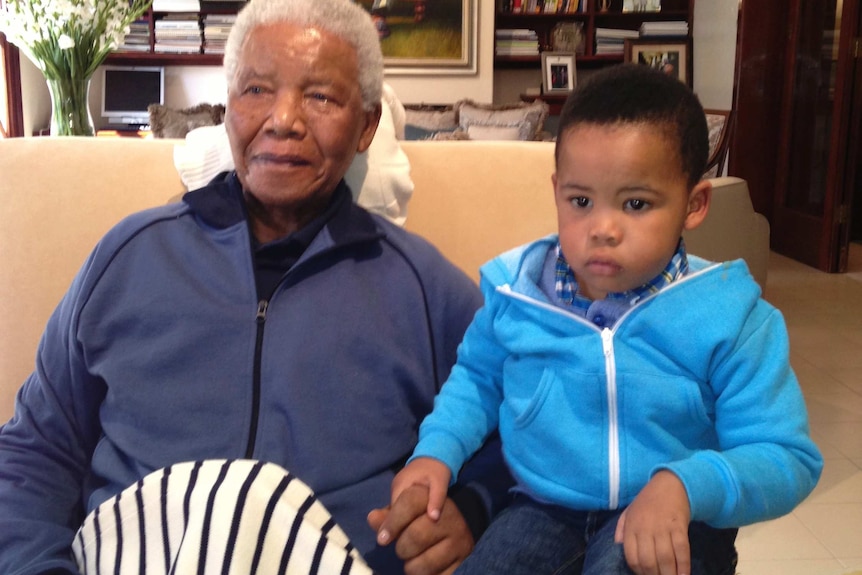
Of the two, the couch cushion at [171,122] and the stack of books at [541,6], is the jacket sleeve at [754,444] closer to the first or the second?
the couch cushion at [171,122]

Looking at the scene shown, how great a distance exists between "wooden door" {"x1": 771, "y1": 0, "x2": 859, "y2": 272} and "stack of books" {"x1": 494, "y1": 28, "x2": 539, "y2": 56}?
1.85 metres

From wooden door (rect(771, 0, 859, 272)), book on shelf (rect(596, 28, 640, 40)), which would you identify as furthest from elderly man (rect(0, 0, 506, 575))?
book on shelf (rect(596, 28, 640, 40))

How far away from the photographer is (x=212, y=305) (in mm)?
1121

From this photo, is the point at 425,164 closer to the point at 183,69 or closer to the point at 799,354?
the point at 799,354

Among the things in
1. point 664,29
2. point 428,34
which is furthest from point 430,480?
point 664,29

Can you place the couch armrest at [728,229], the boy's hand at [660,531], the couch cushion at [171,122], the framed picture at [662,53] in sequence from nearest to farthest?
1. the boy's hand at [660,531]
2. the couch armrest at [728,229]
3. the couch cushion at [171,122]
4. the framed picture at [662,53]

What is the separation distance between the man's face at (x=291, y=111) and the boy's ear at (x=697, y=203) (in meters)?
0.52

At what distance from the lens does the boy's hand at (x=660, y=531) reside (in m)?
0.78

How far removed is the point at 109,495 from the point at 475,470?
49 centimetres

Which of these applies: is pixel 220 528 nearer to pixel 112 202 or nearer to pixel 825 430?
pixel 112 202

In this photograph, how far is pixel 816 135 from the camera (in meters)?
5.47

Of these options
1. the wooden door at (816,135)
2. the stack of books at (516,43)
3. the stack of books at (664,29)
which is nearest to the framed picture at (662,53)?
the stack of books at (664,29)

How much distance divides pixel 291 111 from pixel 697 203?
57 cm

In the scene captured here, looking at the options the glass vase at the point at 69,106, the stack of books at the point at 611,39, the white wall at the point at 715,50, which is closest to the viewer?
the glass vase at the point at 69,106
